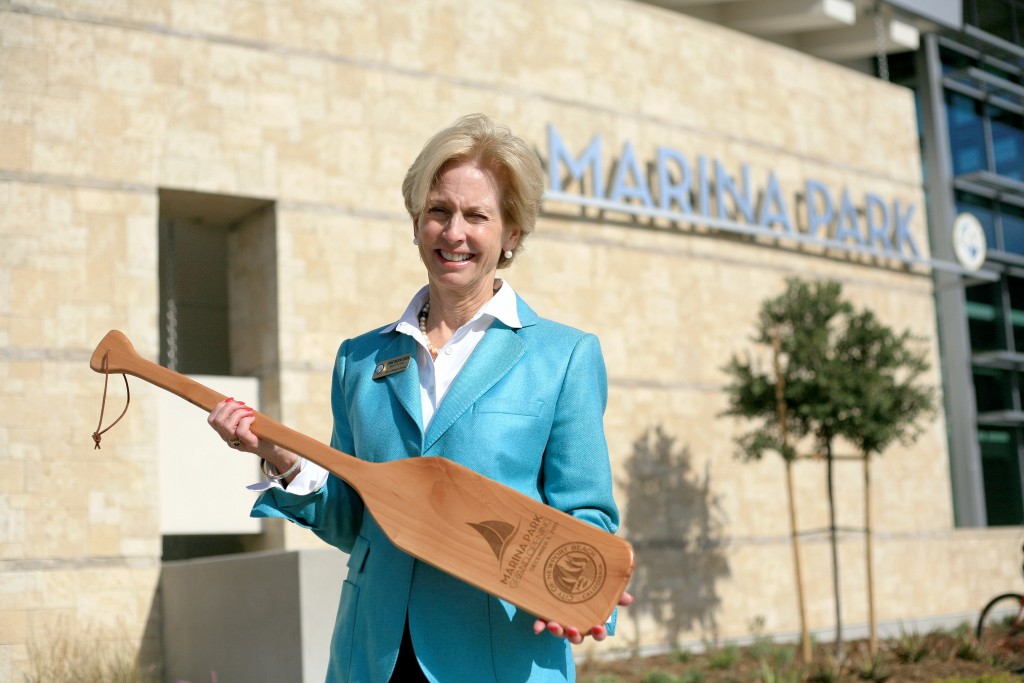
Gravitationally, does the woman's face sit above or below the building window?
below

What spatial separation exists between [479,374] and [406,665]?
25.0 inches

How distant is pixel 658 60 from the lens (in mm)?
14719

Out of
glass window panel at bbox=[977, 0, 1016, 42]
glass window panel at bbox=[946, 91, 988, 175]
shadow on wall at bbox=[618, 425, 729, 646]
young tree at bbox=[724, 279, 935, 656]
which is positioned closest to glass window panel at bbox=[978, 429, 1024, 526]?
glass window panel at bbox=[946, 91, 988, 175]

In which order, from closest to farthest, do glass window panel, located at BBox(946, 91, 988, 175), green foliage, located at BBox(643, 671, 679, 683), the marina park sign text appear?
green foliage, located at BBox(643, 671, 679, 683) < the marina park sign text < glass window panel, located at BBox(946, 91, 988, 175)

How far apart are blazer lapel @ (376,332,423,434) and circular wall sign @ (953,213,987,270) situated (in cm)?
1721

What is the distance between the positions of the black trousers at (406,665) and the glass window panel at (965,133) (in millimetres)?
19210

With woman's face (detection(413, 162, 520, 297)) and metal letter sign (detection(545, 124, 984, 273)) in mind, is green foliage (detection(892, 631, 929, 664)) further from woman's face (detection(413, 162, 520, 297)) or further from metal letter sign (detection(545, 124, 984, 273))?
woman's face (detection(413, 162, 520, 297))

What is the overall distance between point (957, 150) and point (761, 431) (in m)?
9.72

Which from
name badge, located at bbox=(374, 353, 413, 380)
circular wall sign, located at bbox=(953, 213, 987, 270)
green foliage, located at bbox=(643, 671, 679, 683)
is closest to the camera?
name badge, located at bbox=(374, 353, 413, 380)

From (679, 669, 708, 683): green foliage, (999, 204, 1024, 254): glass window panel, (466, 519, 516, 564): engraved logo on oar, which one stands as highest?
(999, 204, 1024, 254): glass window panel

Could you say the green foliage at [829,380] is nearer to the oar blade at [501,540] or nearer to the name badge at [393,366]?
the name badge at [393,366]

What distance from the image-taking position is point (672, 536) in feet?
44.7

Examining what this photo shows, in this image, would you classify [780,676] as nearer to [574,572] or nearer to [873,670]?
[873,670]

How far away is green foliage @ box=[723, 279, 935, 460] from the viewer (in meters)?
12.1
